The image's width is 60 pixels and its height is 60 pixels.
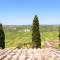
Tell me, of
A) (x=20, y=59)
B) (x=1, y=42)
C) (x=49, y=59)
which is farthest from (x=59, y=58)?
(x=1, y=42)

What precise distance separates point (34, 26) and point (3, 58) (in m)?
43.5

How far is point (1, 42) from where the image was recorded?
43.5m

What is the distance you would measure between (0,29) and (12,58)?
42202mm

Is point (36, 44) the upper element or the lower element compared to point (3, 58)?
lower

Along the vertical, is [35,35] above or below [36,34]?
below

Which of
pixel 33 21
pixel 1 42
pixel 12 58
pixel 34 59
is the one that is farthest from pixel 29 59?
pixel 33 21

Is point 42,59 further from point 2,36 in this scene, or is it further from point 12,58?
point 2,36

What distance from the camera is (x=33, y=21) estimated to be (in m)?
47.8

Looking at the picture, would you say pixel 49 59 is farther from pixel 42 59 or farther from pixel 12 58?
pixel 12 58

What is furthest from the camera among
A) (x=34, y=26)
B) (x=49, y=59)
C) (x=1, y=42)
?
(x=34, y=26)

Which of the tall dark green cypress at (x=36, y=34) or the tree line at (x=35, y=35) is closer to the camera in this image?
the tree line at (x=35, y=35)

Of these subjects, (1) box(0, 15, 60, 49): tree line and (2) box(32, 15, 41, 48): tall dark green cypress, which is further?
(2) box(32, 15, 41, 48): tall dark green cypress

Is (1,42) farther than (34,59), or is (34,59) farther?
(1,42)

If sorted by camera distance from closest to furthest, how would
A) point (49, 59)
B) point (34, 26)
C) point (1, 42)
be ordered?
1. point (49, 59)
2. point (1, 42)
3. point (34, 26)
